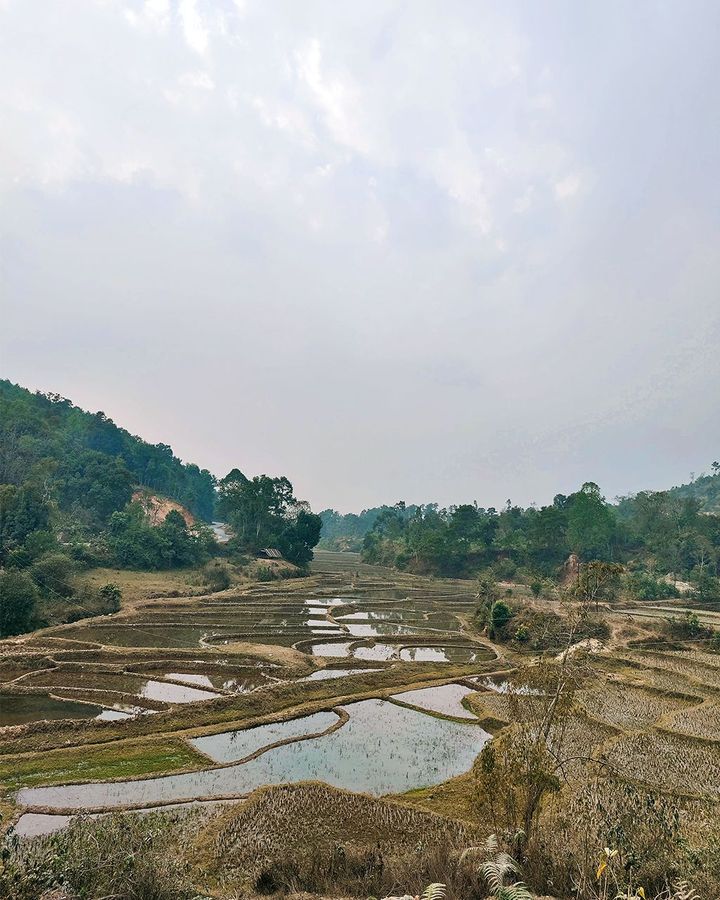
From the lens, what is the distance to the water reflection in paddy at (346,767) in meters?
12.4

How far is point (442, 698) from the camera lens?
833 inches

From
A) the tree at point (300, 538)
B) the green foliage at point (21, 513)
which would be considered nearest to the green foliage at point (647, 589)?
the tree at point (300, 538)

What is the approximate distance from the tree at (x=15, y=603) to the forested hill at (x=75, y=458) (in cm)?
2138

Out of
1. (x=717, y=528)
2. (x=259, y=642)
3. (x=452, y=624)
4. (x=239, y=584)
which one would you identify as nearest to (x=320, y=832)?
(x=259, y=642)

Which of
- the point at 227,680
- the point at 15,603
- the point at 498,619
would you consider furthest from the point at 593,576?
the point at 15,603

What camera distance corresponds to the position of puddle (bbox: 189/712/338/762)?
49.4ft

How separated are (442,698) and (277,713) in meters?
7.06

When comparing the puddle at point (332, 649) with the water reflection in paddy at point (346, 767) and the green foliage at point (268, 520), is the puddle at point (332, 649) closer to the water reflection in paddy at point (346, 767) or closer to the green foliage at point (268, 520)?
the water reflection in paddy at point (346, 767)

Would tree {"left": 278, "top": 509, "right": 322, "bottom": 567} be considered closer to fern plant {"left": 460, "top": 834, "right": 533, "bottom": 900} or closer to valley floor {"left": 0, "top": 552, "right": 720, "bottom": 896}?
valley floor {"left": 0, "top": 552, "right": 720, "bottom": 896}

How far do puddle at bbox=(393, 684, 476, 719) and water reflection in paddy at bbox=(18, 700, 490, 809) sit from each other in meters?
1.01

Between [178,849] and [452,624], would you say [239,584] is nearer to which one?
[452,624]

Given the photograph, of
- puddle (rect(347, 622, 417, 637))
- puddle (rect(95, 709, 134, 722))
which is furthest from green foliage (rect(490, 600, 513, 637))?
puddle (rect(95, 709, 134, 722))

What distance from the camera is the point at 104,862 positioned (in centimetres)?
734

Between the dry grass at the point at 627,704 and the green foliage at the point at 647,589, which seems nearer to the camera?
the dry grass at the point at 627,704
